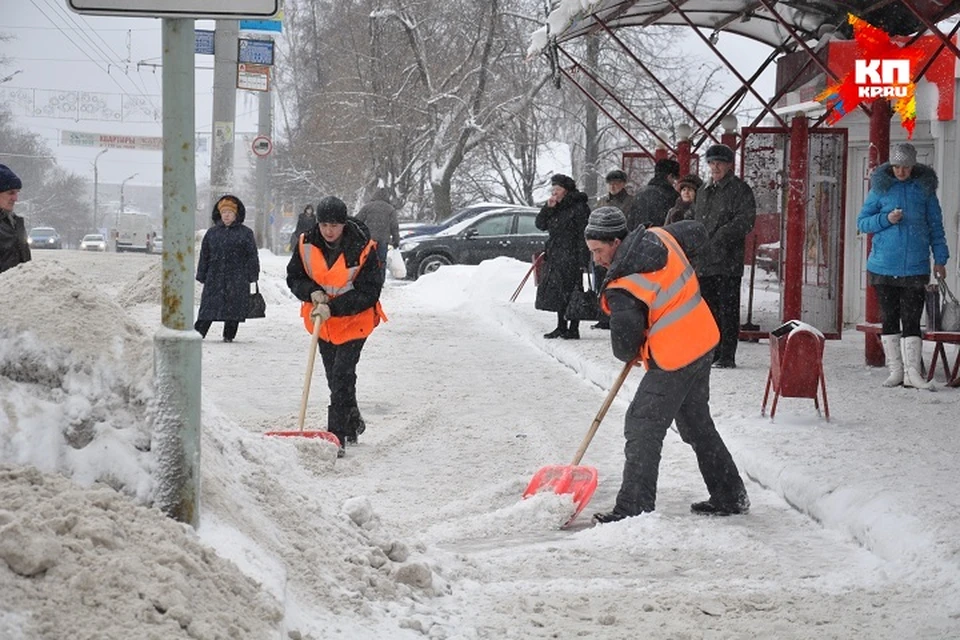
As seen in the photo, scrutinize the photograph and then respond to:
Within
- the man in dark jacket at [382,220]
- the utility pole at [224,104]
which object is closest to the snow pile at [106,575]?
the utility pole at [224,104]

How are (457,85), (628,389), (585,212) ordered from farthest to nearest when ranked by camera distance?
1. (457,85)
2. (585,212)
3. (628,389)

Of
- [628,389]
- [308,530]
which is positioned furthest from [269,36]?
[308,530]

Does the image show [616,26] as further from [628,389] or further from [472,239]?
[472,239]

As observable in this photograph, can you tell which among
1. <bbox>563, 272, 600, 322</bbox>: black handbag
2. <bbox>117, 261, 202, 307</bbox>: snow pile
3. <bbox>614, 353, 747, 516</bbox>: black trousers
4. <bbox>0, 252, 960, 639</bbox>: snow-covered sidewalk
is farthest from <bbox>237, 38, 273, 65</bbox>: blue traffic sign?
<bbox>614, 353, 747, 516</bbox>: black trousers

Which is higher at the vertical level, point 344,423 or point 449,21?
point 449,21

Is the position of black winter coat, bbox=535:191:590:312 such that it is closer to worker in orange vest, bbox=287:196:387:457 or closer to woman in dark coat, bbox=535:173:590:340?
woman in dark coat, bbox=535:173:590:340

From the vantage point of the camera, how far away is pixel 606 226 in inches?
253

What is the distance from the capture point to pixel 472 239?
27.5 metres

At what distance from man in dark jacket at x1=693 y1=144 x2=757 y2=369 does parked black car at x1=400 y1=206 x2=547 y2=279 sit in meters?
15.5

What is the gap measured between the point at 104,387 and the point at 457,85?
3276 cm

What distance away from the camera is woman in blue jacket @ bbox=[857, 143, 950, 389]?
10164 millimetres

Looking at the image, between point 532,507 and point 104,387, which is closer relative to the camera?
point 104,387

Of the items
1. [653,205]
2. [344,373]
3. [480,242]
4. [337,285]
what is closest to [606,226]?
[337,285]

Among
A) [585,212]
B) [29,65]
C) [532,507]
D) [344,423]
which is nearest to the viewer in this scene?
[532,507]
